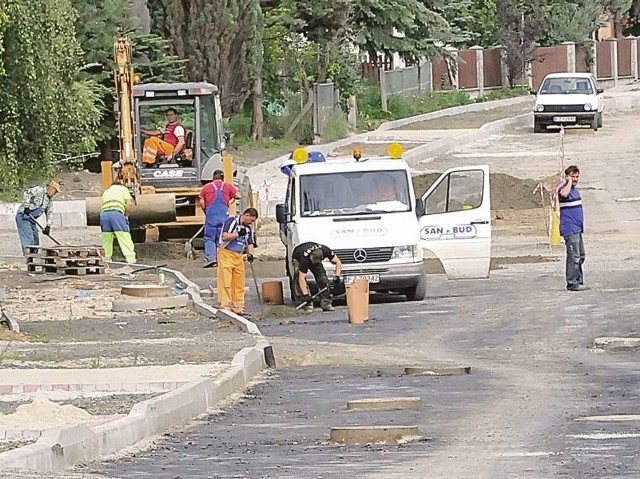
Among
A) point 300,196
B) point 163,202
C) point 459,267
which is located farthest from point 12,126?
point 459,267

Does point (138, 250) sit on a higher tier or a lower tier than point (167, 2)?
lower

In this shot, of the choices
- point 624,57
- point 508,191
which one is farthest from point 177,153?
point 624,57

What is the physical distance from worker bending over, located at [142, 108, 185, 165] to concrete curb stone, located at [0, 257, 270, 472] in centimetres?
1245

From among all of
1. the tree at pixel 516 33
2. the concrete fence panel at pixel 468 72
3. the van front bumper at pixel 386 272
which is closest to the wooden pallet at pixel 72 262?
the van front bumper at pixel 386 272

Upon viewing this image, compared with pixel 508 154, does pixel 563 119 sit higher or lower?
higher

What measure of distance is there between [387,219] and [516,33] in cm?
4867

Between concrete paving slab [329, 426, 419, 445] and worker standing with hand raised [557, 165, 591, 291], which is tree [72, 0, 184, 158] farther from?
concrete paving slab [329, 426, 419, 445]

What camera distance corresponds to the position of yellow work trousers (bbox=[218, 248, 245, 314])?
20.2 metres

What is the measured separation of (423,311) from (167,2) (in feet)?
81.7

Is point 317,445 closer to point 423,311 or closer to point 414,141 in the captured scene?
point 423,311

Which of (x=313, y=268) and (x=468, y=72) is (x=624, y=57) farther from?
(x=313, y=268)

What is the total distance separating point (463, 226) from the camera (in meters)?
21.9

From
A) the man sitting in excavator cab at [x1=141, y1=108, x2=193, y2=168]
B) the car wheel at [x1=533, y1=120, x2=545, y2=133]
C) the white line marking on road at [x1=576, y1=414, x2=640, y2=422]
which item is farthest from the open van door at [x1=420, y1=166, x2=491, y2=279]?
the car wheel at [x1=533, y1=120, x2=545, y2=133]

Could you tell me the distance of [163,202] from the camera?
26.9 meters
